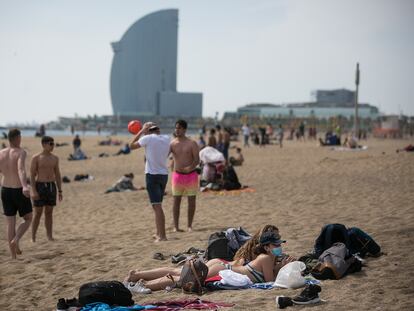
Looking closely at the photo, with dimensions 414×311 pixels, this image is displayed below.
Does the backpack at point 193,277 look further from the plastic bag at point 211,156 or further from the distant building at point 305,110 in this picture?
the distant building at point 305,110

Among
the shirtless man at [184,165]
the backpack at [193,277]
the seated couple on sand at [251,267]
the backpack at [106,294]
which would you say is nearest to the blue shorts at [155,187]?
the shirtless man at [184,165]

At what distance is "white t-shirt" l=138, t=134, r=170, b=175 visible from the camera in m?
7.10

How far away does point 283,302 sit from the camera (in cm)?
412

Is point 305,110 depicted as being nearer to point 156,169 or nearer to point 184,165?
point 184,165

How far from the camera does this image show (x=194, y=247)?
258 inches

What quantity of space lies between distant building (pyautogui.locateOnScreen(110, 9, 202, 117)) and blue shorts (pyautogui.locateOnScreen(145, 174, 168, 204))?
149m

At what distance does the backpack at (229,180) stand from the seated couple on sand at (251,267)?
6758 mm

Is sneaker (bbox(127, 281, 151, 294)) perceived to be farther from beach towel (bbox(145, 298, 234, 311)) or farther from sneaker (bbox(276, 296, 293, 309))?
sneaker (bbox(276, 296, 293, 309))

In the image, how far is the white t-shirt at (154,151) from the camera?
7.10m

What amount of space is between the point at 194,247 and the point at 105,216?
388cm

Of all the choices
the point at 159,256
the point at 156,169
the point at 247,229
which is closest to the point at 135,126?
the point at 156,169

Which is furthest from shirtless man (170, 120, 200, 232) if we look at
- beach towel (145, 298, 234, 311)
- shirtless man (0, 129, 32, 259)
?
beach towel (145, 298, 234, 311)

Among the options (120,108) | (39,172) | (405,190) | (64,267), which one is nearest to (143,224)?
(39,172)

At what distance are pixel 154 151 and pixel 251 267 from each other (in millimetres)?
2677
